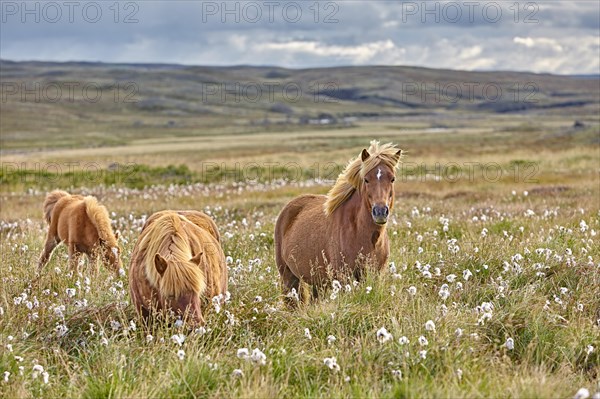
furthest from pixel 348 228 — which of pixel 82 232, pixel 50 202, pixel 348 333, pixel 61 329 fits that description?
pixel 50 202

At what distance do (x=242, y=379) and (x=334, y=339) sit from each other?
0.92m

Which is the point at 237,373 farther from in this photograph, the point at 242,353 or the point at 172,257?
the point at 172,257

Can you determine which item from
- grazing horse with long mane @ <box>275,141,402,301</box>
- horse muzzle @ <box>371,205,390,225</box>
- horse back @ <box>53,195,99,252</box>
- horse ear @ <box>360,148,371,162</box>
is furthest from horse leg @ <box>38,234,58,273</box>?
horse muzzle @ <box>371,205,390,225</box>

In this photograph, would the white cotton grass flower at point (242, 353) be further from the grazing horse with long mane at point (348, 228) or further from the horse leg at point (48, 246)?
the horse leg at point (48, 246)

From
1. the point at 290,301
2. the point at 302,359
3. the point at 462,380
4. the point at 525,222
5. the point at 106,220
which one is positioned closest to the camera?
the point at 462,380

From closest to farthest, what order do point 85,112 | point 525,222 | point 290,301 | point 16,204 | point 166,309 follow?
point 166,309 < point 290,301 < point 525,222 < point 16,204 < point 85,112

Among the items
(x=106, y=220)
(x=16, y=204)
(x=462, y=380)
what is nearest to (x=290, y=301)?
(x=462, y=380)

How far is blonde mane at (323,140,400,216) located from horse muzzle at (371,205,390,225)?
69 centimetres

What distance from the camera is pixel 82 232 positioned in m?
12.5

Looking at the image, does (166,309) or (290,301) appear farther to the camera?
(290,301)

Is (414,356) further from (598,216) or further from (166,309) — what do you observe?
(598,216)

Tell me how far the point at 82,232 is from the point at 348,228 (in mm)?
5750

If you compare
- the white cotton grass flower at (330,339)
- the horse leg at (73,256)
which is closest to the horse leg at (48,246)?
the horse leg at (73,256)

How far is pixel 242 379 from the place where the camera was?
5.78m
